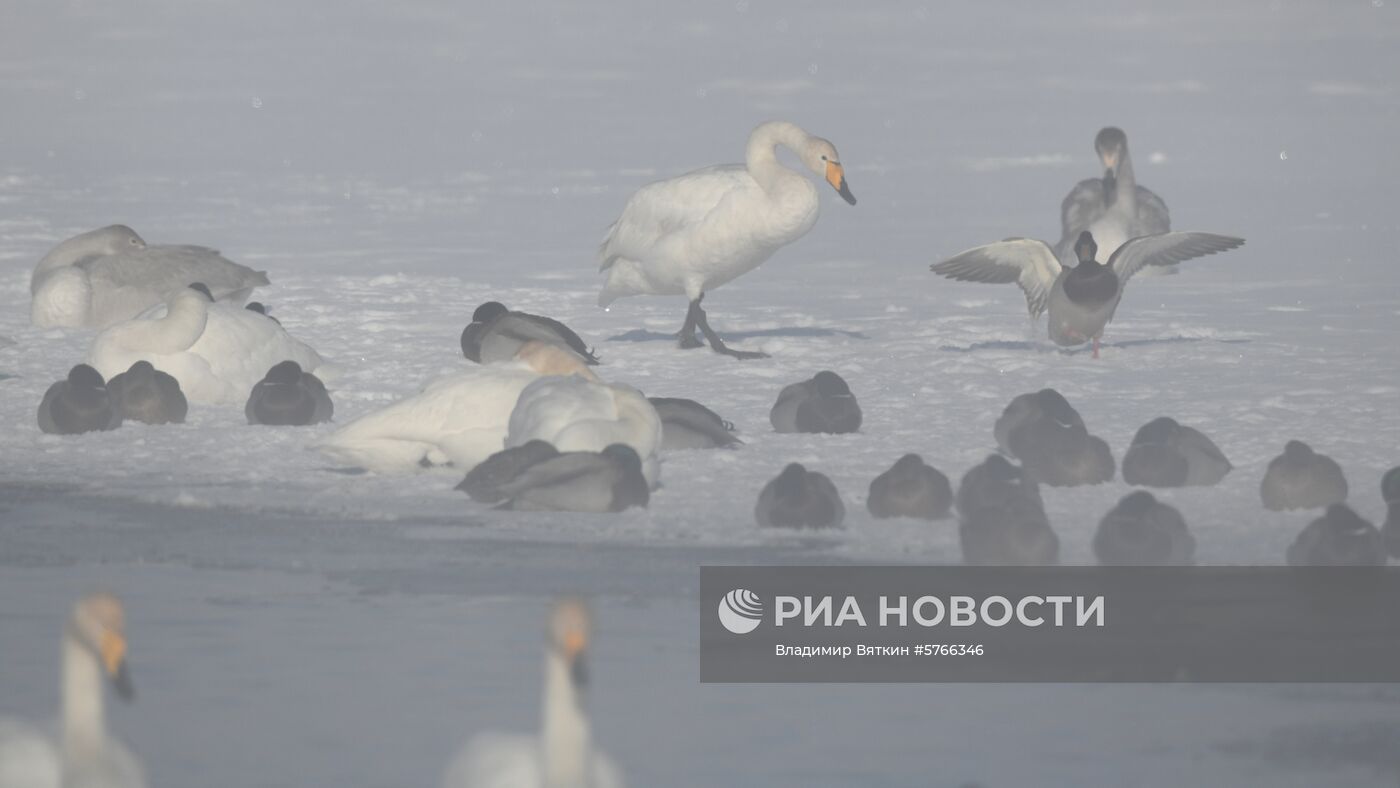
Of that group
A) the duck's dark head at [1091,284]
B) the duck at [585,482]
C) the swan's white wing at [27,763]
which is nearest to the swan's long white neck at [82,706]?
the swan's white wing at [27,763]

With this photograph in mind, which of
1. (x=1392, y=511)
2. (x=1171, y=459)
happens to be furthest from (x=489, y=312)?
(x=1392, y=511)

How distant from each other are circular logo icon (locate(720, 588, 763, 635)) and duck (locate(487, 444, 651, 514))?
1.06 metres

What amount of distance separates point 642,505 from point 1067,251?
22.4 feet

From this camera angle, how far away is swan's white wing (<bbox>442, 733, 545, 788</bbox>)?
4.67m

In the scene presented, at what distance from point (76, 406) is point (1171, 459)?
4.29 meters

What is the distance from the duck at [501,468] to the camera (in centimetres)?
771

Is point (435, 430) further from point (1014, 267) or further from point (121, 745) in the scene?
point (1014, 267)

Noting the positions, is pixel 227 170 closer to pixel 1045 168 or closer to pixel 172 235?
pixel 172 235

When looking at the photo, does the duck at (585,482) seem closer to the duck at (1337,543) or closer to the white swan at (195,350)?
the duck at (1337,543)

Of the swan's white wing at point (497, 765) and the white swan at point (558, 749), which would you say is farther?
the swan's white wing at point (497, 765)

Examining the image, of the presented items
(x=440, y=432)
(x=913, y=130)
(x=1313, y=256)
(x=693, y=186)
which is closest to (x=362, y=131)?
(x=913, y=130)

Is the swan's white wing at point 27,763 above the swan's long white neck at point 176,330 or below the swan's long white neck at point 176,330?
below

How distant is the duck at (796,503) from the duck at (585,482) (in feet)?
1.45

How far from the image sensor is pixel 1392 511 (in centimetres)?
739
